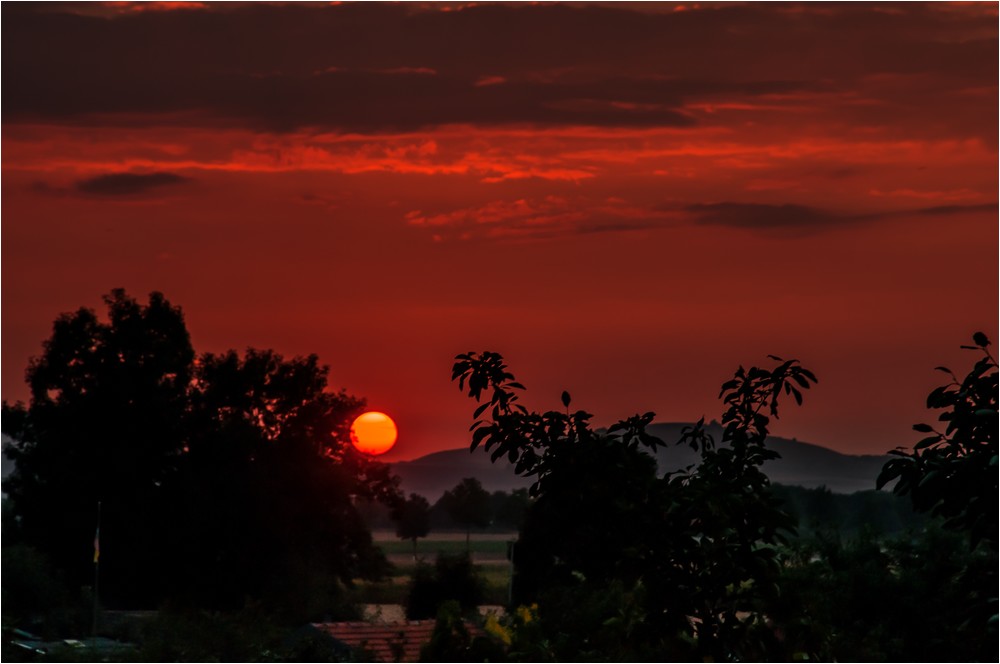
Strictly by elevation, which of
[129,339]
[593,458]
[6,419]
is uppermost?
[129,339]

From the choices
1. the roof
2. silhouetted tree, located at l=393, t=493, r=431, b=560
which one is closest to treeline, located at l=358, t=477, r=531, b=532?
silhouetted tree, located at l=393, t=493, r=431, b=560

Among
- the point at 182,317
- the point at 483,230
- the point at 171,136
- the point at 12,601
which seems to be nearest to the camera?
the point at 171,136

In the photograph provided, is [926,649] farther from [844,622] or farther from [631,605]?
[631,605]

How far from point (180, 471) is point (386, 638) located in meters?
22.5

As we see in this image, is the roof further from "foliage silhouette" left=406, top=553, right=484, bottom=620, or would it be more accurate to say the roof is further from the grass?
the grass

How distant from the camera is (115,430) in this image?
4369 cm

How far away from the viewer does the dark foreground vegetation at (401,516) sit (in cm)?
710

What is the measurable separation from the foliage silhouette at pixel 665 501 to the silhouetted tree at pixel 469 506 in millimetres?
91752

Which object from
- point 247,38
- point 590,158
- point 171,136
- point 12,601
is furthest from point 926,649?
point 12,601

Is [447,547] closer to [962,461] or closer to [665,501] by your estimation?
[665,501]

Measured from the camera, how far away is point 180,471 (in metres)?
43.7

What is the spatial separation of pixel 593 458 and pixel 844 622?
14.7 metres

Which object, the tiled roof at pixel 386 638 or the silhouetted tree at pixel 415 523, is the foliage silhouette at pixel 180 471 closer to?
the tiled roof at pixel 386 638

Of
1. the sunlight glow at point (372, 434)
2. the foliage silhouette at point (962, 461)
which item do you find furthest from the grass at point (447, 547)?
the foliage silhouette at point (962, 461)
